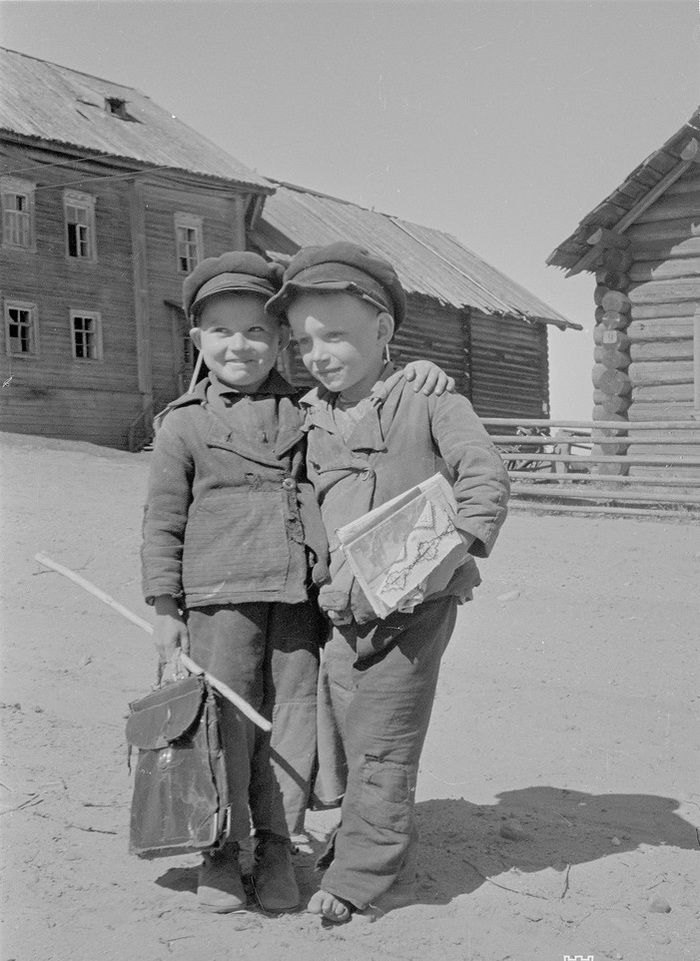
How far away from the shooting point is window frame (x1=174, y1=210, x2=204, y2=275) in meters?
19.4

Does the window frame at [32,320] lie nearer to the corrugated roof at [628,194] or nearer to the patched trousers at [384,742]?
the corrugated roof at [628,194]

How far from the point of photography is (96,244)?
1844 centimetres

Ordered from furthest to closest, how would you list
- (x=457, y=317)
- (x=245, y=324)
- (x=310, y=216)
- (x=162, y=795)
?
(x=457, y=317), (x=310, y=216), (x=245, y=324), (x=162, y=795)

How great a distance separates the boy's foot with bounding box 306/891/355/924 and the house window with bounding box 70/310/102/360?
54.3 ft

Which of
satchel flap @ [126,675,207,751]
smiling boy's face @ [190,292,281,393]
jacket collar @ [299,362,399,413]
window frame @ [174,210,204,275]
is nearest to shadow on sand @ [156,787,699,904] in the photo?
satchel flap @ [126,675,207,751]

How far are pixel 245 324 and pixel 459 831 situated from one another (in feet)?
6.00

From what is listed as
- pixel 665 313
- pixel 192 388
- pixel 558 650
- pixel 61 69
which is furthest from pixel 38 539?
pixel 61 69

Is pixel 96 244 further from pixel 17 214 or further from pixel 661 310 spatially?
pixel 661 310

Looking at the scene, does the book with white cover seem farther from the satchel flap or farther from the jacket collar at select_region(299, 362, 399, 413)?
the satchel flap

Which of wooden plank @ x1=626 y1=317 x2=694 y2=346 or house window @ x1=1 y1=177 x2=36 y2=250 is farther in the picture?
house window @ x1=1 y1=177 x2=36 y2=250

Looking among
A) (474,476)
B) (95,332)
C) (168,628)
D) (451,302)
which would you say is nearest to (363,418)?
(474,476)

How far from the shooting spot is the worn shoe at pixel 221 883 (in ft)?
8.87

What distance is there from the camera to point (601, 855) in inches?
124

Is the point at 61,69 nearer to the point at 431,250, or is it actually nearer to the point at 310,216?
the point at 310,216
